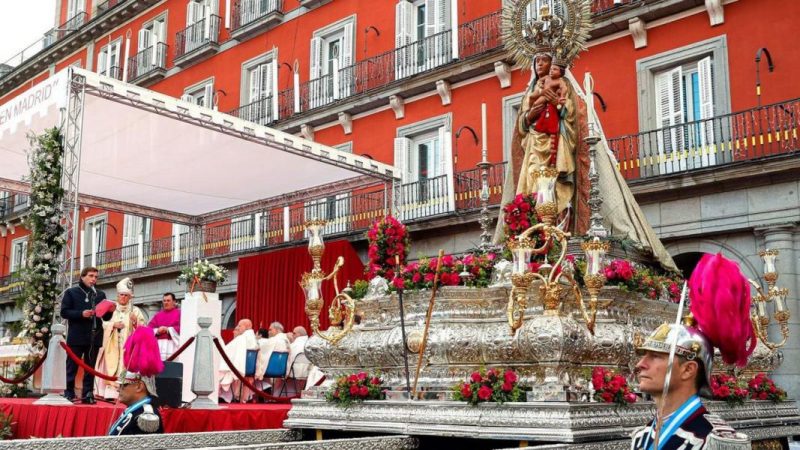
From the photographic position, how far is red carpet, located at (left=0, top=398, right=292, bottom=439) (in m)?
7.90

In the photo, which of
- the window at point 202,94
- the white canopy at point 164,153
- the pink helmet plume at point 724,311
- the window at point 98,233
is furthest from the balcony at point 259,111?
the pink helmet plume at point 724,311

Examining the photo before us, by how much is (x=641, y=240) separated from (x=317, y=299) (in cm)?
326

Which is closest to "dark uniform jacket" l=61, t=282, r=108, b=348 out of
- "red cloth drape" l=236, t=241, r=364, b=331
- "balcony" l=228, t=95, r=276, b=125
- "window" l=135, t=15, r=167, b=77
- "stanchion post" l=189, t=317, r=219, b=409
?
"stanchion post" l=189, t=317, r=219, b=409

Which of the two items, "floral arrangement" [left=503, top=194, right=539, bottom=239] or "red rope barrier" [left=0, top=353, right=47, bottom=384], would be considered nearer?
"floral arrangement" [left=503, top=194, right=539, bottom=239]

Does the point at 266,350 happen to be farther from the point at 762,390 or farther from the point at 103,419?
the point at 762,390

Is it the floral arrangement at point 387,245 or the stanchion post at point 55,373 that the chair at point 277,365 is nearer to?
the stanchion post at point 55,373

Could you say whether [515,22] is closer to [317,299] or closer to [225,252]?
[317,299]

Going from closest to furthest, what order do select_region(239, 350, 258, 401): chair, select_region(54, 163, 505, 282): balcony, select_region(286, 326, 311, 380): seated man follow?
1. select_region(239, 350, 258, 401): chair
2. select_region(286, 326, 311, 380): seated man
3. select_region(54, 163, 505, 282): balcony

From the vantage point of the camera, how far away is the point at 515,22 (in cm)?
844

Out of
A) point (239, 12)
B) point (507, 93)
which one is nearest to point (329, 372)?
point (507, 93)

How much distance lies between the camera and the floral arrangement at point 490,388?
577cm

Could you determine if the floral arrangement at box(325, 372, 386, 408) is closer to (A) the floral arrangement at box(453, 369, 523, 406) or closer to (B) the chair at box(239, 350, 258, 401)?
(A) the floral arrangement at box(453, 369, 523, 406)

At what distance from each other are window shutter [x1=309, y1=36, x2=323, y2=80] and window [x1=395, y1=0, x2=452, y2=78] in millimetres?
2656

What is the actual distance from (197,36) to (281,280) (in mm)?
9140
